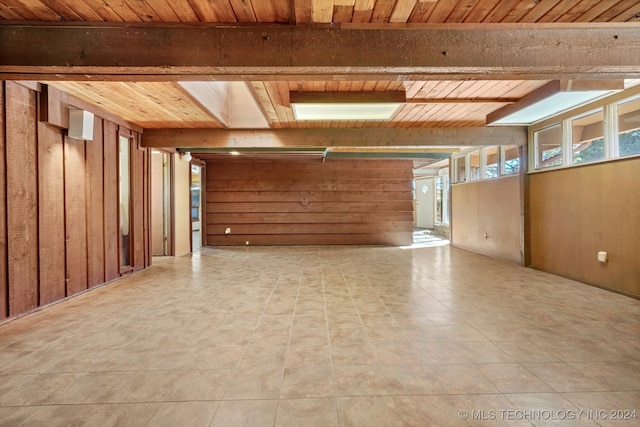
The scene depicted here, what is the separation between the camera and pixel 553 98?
10.9 feet

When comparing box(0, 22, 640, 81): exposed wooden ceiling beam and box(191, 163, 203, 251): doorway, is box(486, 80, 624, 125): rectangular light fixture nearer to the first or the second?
box(0, 22, 640, 81): exposed wooden ceiling beam

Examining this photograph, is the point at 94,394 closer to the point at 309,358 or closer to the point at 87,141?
the point at 309,358

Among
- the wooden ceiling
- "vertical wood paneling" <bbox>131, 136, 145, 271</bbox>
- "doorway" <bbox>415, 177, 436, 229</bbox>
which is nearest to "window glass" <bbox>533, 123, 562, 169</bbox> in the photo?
the wooden ceiling

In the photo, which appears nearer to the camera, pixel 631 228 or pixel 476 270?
pixel 631 228

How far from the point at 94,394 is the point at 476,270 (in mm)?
4856

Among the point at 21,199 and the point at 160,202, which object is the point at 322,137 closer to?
the point at 21,199

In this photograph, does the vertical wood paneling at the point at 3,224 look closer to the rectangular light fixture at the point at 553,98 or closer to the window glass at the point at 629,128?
the rectangular light fixture at the point at 553,98

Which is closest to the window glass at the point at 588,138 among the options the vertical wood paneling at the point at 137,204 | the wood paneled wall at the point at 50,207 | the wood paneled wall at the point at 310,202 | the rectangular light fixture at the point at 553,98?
the rectangular light fixture at the point at 553,98

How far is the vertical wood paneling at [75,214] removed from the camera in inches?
137

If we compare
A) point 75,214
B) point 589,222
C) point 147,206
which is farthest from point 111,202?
point 589,222

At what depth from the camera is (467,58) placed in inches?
82.0

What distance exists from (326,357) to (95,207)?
3.66 m

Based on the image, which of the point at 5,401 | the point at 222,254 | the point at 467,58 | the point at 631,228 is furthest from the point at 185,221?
the point at 631,228

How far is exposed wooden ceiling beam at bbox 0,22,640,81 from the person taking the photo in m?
2.02
